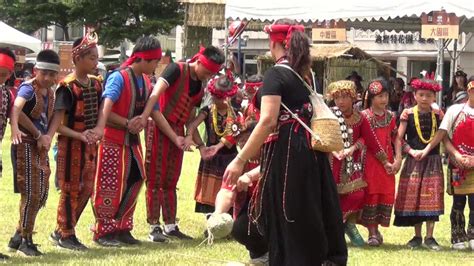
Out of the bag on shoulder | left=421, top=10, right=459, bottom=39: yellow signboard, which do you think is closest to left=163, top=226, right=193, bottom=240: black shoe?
the bag on shoulder

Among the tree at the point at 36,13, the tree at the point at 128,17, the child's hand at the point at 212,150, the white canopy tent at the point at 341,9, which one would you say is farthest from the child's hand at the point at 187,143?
the tree at the point at 36,13

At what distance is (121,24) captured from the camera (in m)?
33.2

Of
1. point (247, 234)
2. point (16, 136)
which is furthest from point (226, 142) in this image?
point (247, 234)

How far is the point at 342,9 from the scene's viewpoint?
11.8 meters

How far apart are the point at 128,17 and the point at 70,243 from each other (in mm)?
26560

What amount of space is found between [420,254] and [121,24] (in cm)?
2642

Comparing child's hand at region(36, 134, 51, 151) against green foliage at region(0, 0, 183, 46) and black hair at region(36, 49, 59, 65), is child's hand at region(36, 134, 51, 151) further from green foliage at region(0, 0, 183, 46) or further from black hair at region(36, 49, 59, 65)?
green foliage at region(0, 0, 183, 46)

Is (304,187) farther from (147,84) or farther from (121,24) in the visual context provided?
(121,24)

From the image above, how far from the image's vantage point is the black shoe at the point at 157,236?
8.18 m

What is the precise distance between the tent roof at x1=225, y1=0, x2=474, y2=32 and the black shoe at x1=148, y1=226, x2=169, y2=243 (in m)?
4.54

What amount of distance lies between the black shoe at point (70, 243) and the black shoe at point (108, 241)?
28 centimetres

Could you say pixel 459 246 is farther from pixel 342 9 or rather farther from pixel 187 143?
pixel 342 9

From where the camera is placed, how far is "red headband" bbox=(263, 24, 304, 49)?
5577mm

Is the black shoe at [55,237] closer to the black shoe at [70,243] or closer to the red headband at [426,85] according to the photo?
the black shoe at [70,243]
